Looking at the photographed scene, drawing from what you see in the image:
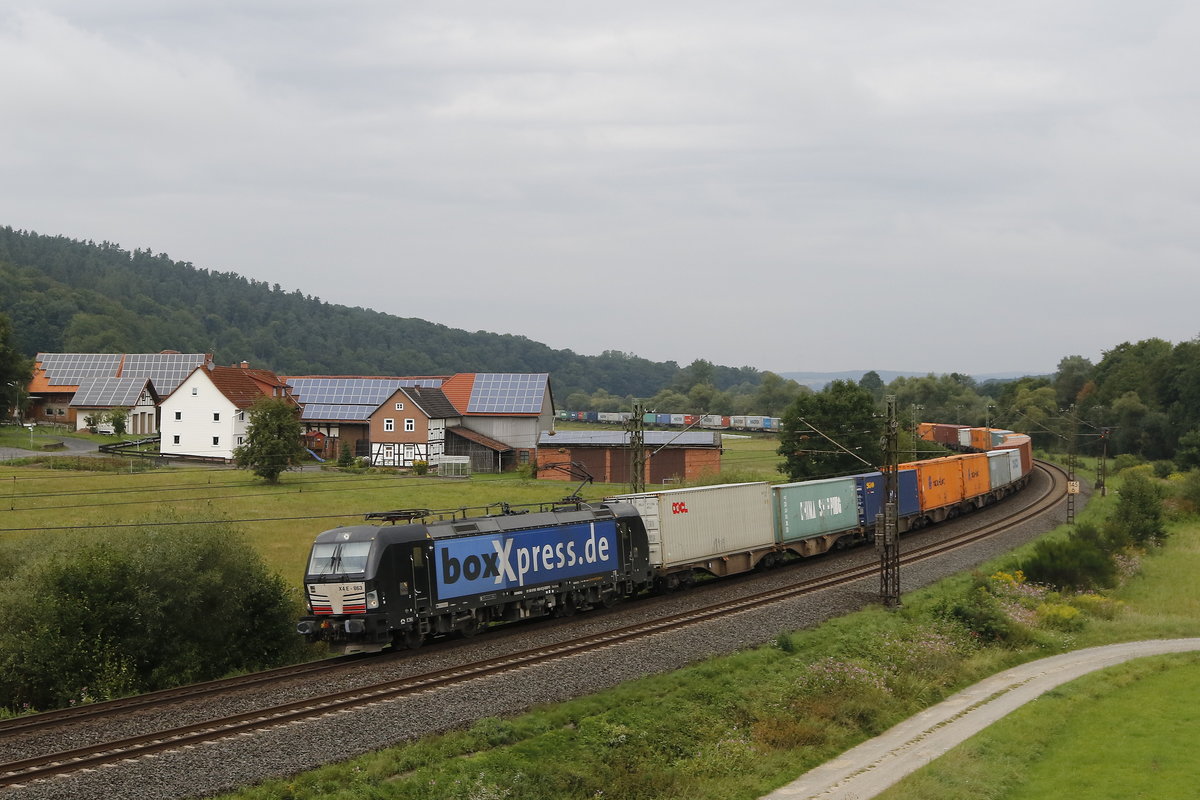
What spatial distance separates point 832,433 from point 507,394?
3347 centimetres

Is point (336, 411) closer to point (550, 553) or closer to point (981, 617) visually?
point (550, 553)

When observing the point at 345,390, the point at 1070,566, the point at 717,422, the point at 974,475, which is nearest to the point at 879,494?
the point at 1070,566

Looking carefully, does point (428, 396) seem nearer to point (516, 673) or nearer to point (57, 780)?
point (516, 673)

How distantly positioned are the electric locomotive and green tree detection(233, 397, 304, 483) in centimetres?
3624

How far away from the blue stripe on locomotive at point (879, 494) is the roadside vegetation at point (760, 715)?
1056cm

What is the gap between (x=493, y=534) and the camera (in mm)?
29656

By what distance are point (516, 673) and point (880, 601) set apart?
56.9ft

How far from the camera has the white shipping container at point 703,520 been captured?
1430 inches

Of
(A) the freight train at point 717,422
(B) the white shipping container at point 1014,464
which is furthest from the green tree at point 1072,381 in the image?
(B) the white shipping container at point 1014,464

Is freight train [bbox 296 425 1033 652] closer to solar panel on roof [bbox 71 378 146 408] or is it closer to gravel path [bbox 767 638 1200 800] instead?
gravel path [bbox 767 638 1200 800]

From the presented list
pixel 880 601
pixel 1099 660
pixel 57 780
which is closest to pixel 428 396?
pixel 880 601

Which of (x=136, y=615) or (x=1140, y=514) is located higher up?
(x=136, y=615)

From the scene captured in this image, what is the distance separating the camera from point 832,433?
254ft

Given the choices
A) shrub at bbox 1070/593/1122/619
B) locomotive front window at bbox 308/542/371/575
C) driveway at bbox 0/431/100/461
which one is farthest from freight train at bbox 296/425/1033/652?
driveway at bbox 0/431/100/461
